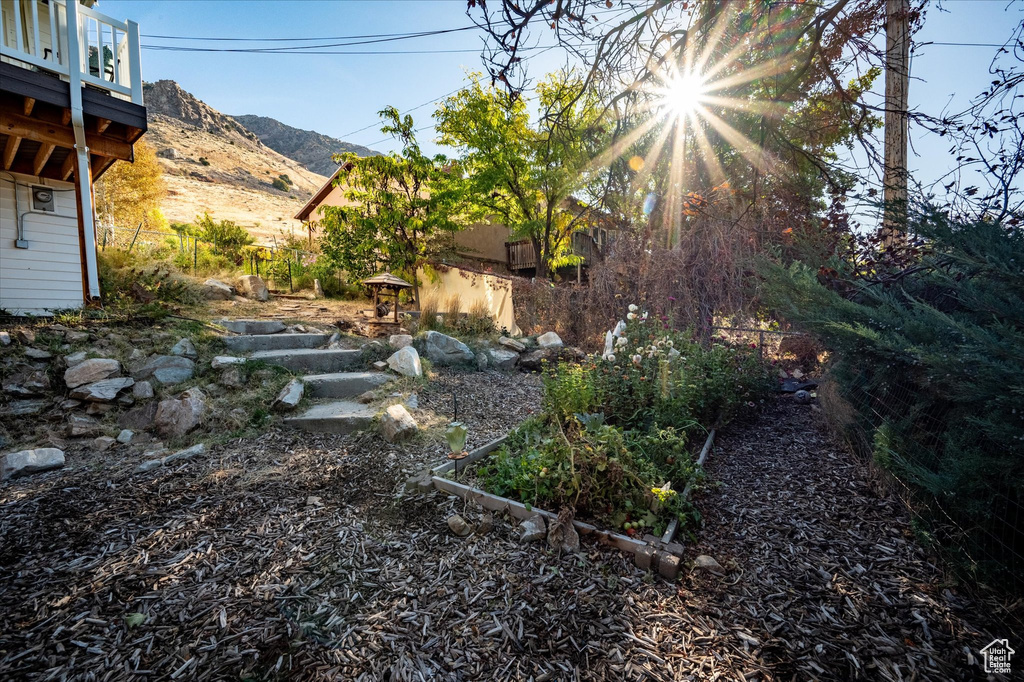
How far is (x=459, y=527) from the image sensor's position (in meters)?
2.24

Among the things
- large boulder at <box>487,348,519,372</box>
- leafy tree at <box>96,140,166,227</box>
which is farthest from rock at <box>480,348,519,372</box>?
leafy tree at <box>96,140,166,227</box>

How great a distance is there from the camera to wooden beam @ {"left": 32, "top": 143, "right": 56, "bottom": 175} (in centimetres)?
492

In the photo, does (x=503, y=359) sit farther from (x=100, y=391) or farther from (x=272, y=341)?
(x=100, y=391)

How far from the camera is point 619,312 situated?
7254 millimetres

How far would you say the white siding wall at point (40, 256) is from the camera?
5098mm

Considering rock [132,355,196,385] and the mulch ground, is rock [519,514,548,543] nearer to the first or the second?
the mulch ground

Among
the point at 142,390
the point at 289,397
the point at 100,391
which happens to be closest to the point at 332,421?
the point at 289,397

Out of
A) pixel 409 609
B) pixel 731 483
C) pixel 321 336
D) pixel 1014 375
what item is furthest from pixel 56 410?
pixel 1014 375

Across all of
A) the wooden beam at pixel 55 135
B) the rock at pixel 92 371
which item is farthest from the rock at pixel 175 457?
the wooden beam at pixel 55 135

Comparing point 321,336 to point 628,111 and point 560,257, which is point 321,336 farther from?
point 560,257

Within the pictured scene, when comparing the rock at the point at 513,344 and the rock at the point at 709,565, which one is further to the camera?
the rock at the point at 513,344

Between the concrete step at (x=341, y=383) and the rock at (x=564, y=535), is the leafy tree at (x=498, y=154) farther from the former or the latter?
the rock at (x=564, y=535)

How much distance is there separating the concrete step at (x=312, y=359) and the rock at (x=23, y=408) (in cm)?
154

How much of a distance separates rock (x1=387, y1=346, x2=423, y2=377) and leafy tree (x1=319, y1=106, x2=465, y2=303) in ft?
13.5
